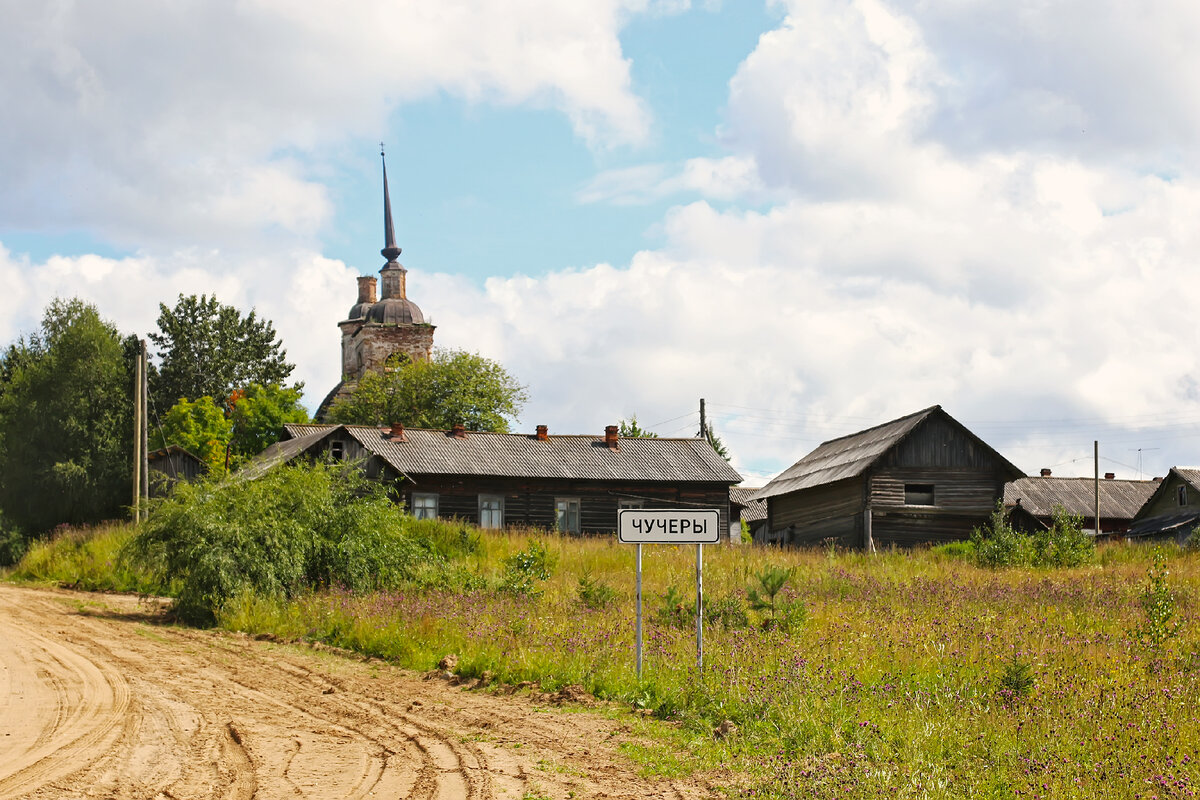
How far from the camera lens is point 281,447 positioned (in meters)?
46.3

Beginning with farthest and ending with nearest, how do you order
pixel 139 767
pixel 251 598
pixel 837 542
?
pixel 837 542 < pixel 251 598 < pixel 139 767

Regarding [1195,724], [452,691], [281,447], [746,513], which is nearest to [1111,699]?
[1195,724]

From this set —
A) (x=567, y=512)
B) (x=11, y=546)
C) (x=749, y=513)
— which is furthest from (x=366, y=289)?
(x=567, y=512)

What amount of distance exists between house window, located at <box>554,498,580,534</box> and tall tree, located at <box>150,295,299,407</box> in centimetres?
3649

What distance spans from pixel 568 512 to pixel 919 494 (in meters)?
12.9

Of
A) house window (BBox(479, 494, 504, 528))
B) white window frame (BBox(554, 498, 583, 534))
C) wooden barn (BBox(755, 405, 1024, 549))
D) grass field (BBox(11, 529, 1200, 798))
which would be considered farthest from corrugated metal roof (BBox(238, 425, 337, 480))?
grass field (BBox(11, 529, 1200, 798))

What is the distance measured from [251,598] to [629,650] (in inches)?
374

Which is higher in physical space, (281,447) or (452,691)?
(281,447)

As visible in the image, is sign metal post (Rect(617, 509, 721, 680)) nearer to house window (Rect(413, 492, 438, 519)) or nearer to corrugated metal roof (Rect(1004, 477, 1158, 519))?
house window (Rect(413, 492, 438, 519))

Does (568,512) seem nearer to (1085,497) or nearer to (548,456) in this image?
(548,456)

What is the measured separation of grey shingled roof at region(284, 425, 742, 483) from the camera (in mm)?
40969

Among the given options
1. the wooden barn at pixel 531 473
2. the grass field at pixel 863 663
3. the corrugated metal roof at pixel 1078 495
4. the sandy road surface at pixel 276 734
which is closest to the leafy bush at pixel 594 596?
the grass field at pixel 863 663

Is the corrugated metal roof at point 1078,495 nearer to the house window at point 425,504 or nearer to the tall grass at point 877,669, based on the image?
the house window at point 425,504

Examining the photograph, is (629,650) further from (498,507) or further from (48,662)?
(498,507)
